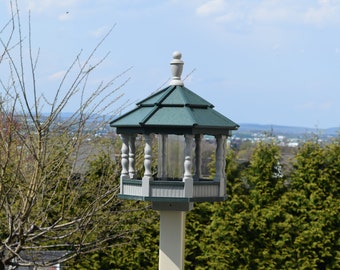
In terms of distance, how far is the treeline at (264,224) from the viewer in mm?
9828

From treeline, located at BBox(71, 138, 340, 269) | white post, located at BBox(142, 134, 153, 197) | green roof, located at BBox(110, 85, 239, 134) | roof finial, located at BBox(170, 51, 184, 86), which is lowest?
treeline, located at BBox(71, 138, 340, 269)

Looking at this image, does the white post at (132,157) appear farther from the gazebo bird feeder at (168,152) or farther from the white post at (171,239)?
the white post at (171,239)

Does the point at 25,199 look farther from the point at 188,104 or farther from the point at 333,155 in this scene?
the point at 333,155

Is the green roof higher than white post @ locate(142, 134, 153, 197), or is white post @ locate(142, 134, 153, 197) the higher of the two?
the green roof

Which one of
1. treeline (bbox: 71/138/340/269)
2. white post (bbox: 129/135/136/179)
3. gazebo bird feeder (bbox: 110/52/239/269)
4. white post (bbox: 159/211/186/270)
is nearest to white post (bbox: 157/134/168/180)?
gazebo bird feeder (bbox: 110/52/239/269)

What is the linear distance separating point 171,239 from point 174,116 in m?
1.11

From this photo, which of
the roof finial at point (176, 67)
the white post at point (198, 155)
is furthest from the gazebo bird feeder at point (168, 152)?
the white post at point (198, 155)

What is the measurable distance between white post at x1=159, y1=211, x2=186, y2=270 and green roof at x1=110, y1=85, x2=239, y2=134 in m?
0.78

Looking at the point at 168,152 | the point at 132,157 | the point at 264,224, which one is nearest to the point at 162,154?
the point at 168,152

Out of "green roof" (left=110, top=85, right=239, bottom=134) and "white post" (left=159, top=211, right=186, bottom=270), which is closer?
"green roof" (left=110, top=85, right=239, bottom=134)

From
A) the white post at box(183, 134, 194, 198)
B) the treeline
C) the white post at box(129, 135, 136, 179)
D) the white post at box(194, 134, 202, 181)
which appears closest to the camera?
the white post at box(183, 134, 194, 198)

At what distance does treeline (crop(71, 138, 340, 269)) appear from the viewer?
9828 mm

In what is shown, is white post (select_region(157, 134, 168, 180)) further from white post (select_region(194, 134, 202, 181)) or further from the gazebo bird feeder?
white post (select_region(194, 134, 202, 181))

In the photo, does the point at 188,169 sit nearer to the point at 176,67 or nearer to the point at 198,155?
the point at 198,155
